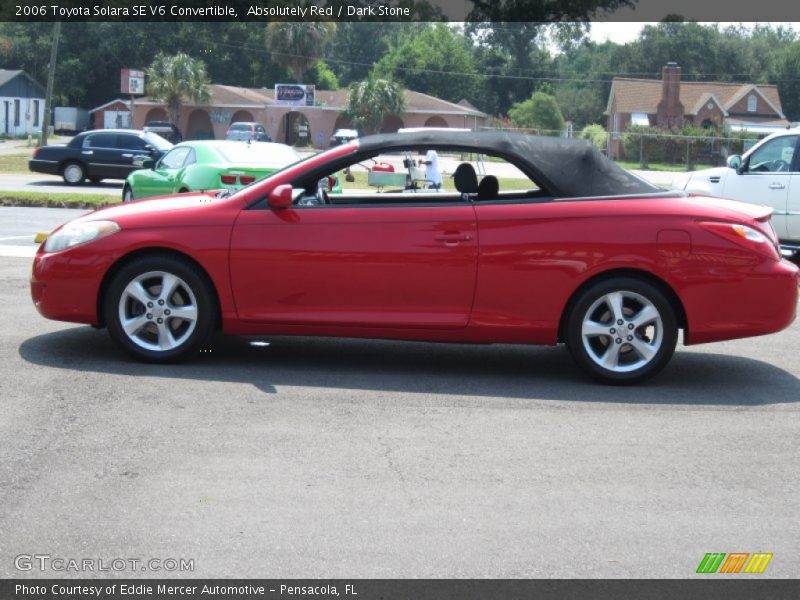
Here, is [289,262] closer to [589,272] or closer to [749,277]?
[589,272]

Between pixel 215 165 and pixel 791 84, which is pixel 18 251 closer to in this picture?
pixel 215 165

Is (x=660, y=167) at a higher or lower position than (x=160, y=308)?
higher

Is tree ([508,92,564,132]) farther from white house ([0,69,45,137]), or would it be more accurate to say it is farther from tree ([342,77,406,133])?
white house ([0,69,45,137])

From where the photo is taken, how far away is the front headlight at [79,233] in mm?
7613

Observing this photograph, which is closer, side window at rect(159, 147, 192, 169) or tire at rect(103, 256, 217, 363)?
tire at rect(103, 256, 217, 363)

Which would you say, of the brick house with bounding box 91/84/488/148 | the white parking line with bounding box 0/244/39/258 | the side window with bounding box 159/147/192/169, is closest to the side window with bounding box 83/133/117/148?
the side window with bounding box 159/147/192/169

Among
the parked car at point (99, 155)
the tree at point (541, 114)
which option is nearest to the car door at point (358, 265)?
the parked car at point (99, 155)

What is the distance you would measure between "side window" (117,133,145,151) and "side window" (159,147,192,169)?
43.3 ft

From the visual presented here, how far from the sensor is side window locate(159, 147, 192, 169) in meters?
17.3

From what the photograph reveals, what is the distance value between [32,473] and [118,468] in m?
0.38

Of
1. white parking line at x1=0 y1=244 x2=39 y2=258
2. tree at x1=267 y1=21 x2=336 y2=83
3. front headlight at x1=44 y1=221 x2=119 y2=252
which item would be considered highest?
tree at x1=267 y1=21 x2=336 y2=83

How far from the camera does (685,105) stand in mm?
82062
